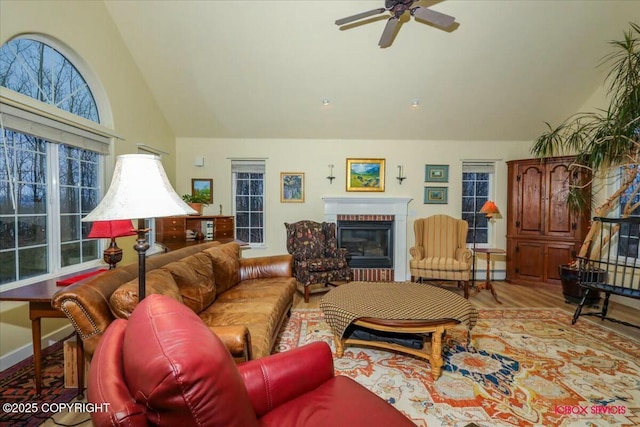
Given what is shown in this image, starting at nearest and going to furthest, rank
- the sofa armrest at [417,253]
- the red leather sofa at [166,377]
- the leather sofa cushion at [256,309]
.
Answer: the red leather sofa at [166,377] < the leather sofa cushion at [256,309] < the sofa armrest at [417,253]

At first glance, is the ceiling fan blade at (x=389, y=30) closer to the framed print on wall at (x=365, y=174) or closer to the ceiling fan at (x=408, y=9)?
the ceiling fan at (x=408, y=9)

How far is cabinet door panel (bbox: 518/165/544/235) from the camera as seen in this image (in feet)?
14.2

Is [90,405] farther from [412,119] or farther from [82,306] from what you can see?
[412,119]

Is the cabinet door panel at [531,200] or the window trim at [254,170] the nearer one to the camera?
the cabinet door panel at [531,200]

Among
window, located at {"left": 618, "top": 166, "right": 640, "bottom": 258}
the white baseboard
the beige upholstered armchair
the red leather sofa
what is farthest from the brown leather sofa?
window, located at {"left": 618, "top": 166, "right": 640, "bottom": 258}

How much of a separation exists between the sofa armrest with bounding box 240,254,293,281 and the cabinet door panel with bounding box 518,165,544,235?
3.84 metres

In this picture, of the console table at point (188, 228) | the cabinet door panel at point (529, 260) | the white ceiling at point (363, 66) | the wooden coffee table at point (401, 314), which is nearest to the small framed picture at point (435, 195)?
the white ceiling at point (363, 66)

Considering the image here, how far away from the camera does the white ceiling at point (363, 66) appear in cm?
309

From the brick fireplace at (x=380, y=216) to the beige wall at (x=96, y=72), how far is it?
277 cm

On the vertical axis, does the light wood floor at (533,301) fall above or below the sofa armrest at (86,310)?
below

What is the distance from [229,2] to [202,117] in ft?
5.77

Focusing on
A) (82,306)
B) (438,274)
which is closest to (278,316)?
(82,306)

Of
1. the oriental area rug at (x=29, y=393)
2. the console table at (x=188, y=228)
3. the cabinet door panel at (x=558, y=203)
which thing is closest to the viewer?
the oriental area rug at (x=29, y=393)

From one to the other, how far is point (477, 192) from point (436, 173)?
86cm
